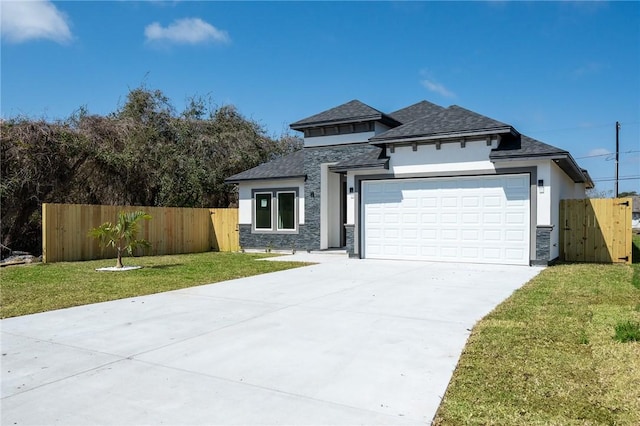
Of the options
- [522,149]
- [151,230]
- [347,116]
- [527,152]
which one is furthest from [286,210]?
[527,152]

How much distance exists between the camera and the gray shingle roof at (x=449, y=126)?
502 inches

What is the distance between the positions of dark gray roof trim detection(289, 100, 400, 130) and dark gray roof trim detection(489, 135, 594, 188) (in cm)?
458

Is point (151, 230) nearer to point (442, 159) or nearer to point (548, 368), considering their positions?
point (442, 159)

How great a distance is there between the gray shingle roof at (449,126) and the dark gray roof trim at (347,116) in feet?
6.29

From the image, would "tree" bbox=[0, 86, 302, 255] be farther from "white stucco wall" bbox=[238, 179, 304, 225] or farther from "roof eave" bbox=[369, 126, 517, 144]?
"roof eave" bbox=[369, 126, 517, 144]

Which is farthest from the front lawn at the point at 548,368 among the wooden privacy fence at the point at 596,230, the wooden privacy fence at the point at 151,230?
the wooden privacy fence at the point at 151,230

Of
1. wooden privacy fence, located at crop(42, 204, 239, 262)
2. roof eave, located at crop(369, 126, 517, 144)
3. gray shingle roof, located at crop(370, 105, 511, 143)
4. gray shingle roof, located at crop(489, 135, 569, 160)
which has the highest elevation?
gray shingle roof, located at crop(370, 105, 511, 143)

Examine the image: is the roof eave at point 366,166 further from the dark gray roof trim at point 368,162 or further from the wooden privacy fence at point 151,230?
the wooden privacy fence at point 151,230

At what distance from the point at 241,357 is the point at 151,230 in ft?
46.4

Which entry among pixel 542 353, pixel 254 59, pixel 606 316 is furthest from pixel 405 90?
pixel 542 353

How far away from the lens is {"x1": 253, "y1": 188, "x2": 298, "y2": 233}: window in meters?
18.1

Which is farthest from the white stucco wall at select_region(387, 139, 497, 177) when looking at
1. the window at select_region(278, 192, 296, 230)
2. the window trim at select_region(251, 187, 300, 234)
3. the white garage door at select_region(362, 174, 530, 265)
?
the window at select_region(278, 192, 296, 230)

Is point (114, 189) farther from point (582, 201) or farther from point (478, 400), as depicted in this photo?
point (478, 400)

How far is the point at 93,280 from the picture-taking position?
1012 centimetres
